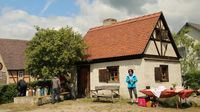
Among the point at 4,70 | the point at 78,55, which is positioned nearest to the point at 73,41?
the point at 78,55

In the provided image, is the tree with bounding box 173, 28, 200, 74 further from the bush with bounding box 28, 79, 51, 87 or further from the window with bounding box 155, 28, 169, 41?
the bush with bounding box 28, 79, 51, 87

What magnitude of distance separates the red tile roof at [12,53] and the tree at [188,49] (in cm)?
1932

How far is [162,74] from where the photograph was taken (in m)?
23.1

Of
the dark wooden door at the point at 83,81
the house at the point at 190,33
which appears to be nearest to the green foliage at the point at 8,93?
the dark wooden door at the point at 83,81

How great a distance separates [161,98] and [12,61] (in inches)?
1036

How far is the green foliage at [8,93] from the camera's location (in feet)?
76.9

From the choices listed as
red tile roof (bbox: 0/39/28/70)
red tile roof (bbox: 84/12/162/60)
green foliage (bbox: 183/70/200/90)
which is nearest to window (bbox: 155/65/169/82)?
red tile roof (bbox: 84/12/162/60)

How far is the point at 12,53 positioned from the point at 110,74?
22231 millimetres

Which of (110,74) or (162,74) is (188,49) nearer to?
(162,74)

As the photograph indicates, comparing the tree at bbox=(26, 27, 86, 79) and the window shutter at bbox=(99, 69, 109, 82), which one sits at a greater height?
the tree at bbox=(26, 27, 86, 79)

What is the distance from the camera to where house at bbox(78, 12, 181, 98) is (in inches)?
820

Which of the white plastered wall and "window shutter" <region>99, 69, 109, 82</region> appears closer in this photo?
the white plastered wall

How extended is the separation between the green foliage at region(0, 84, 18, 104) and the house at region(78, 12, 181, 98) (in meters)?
5.03

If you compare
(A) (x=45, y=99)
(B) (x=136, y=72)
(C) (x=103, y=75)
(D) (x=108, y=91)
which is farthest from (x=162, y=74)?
(A) (x=45, y=99)
